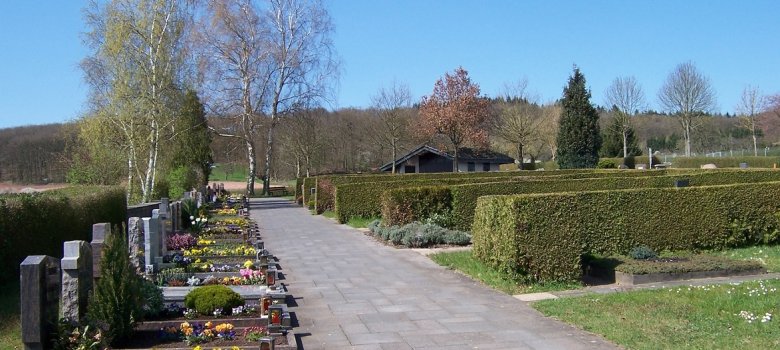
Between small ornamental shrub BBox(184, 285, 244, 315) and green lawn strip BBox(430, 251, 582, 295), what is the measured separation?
4.52 meters

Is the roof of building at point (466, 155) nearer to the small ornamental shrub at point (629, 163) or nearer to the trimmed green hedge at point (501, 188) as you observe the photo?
the small ornamental shrub at point (629, 163)

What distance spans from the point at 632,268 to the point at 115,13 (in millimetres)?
28551

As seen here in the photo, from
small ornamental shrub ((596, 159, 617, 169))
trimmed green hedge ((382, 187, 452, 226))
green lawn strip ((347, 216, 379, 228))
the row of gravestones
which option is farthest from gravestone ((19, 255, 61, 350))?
small ornamental shrub ((596, 159, 617, 169))

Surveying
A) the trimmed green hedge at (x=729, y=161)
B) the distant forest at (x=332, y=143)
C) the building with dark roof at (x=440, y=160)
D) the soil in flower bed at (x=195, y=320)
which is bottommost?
the soil in flower bed at (x=195, y=320)

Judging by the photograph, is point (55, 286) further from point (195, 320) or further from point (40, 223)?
point (40, 223)

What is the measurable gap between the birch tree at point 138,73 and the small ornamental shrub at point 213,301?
933 inches

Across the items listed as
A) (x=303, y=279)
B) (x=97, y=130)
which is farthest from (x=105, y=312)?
(x=97, y=130)

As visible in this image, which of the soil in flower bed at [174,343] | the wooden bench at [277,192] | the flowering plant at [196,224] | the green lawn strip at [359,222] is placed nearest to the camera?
the soil in flower bed at [174,343]

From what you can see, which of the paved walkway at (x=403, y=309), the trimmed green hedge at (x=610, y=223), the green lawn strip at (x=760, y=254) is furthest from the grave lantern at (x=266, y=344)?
the green lawn strip at (x=760, y=254)

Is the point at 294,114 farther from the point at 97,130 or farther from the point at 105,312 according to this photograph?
the point at 105,312

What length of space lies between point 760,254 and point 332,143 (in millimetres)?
59137

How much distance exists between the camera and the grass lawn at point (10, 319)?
7.64 m

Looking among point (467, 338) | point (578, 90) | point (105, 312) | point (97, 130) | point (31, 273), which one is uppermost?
point (578, 90)

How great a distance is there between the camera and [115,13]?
3192cm
